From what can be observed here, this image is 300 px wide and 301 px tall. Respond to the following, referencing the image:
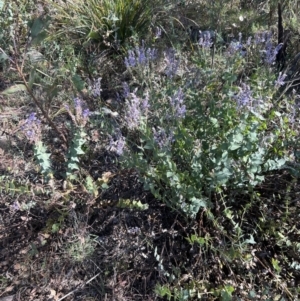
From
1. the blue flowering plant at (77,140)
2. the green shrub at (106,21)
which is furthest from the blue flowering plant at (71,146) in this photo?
the green shrub at (106,21)

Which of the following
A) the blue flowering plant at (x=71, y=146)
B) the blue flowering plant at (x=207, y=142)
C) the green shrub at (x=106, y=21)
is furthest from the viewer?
the green shrub at (x=106, y=21)

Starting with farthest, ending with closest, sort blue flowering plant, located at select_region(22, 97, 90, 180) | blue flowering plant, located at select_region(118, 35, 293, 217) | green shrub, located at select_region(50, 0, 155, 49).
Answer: green shrub, located at select_region(50, 0, 155, 49)
blue flowering plant, located at select_region(22, 97, 90, 180)
blue flowering plant, located at select_region(118, 35, 293, 217)

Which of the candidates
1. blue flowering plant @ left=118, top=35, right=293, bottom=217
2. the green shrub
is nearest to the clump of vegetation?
blue flowering plant @ left=118, top=35, right=293, bottom=217

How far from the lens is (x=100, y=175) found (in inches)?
109

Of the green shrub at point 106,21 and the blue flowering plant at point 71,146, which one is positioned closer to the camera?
the blue flowering plant at point 71,146

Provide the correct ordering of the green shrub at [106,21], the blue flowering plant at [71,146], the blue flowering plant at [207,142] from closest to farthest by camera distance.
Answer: the blue flowering plant at [207,142], the blue flowering plant at [71,146], the green shrub at [106,21]

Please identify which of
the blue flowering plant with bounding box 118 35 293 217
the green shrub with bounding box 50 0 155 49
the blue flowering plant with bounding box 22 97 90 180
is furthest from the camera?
the green shrub with bounding box 50 0 155 49

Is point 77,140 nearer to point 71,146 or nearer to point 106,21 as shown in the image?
point 71,146

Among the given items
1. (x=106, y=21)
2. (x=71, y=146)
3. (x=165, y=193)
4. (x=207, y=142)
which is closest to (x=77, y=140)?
(x=71, y=146)

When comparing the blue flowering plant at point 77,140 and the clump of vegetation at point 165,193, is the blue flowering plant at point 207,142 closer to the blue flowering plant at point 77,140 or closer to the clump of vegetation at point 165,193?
the clump of vegetation at point 165,193

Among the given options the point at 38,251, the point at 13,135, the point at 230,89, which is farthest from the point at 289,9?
the point at 38,251

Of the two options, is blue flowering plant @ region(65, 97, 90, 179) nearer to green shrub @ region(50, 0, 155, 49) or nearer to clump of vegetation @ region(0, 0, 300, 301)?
clump of vegetation @ region(0, 0, 300, 301)

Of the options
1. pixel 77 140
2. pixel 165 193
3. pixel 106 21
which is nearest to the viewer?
pixel 165 193

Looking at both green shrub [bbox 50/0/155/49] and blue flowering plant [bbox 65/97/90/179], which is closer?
blue flowering plant [bbox 65/97/90/179]
